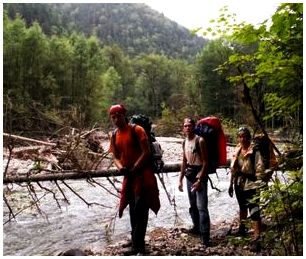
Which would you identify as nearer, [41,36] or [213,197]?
[213,197]

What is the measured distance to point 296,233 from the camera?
386cm

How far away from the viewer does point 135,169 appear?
18.5 ft

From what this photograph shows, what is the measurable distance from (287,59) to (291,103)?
1.75ft

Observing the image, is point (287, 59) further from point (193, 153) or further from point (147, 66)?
point (147, 66)

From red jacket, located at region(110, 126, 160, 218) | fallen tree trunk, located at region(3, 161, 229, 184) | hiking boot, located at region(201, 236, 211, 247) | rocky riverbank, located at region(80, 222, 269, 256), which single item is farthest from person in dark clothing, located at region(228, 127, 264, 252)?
fallen tree trunk, located at region(3, 161, 229, 184)

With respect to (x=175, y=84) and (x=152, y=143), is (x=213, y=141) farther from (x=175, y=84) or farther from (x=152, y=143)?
(x=175, y=84)

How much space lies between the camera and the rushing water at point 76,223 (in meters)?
7.55

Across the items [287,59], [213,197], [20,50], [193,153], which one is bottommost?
[213,197]

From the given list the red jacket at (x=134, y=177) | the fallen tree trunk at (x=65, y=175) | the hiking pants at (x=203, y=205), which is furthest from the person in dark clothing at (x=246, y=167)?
the fallen tree trunk at (x=65, y=175)

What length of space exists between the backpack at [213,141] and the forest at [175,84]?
0.45m

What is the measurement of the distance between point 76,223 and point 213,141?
4231 mm

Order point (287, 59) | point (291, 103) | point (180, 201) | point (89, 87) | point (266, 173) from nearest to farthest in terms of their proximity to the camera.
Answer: point (266, 173)
point (287, 59)
point (291, 103)
point (180, 201)
point (89, 87)

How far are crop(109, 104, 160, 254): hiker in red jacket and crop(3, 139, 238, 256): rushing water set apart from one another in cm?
84

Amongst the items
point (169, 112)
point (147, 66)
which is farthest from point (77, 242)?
point (147, 66)
